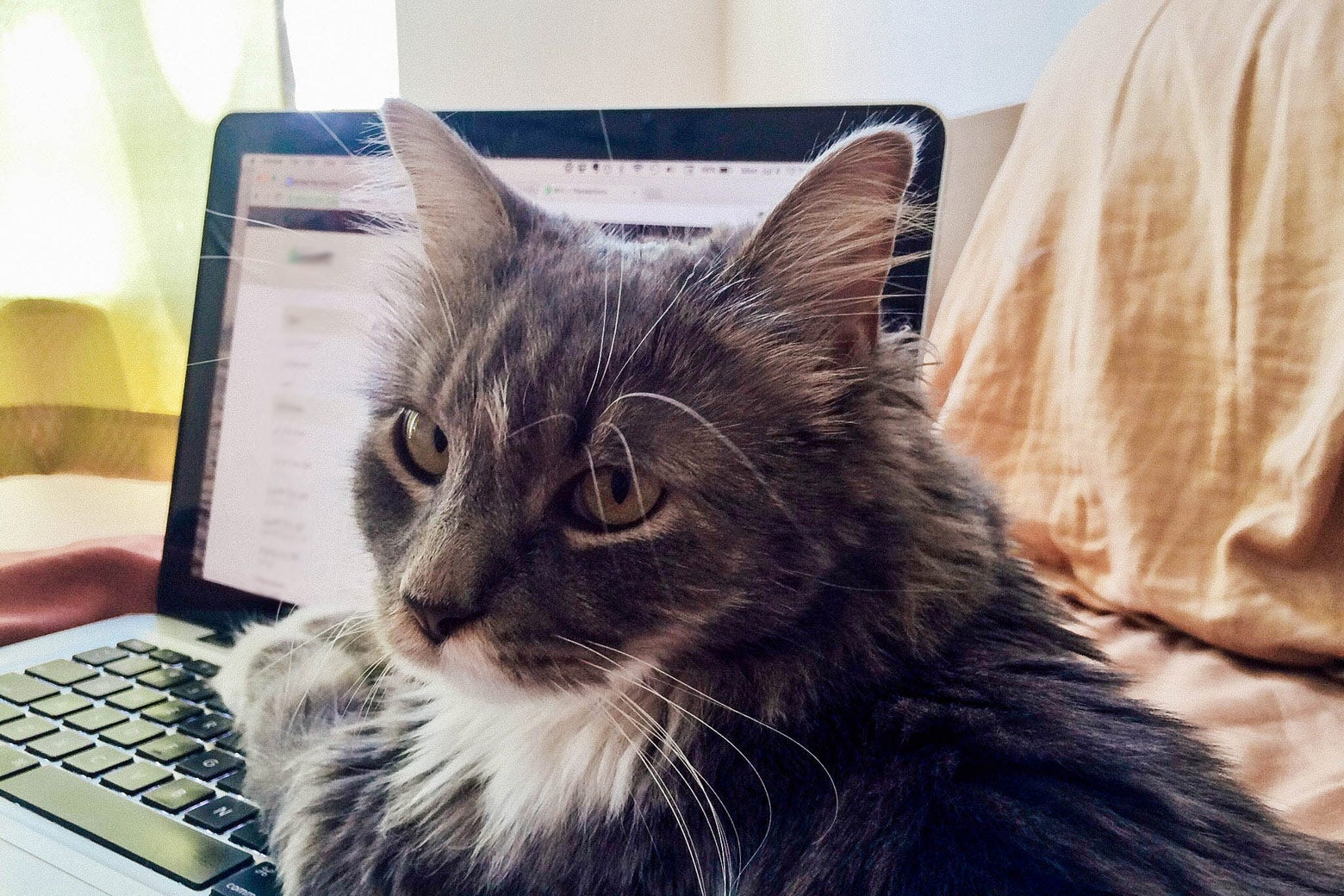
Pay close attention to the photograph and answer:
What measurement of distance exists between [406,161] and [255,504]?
0.52 metres

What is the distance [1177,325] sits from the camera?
2.96ft

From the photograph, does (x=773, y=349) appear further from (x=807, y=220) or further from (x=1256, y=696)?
(x=1256, y=696)

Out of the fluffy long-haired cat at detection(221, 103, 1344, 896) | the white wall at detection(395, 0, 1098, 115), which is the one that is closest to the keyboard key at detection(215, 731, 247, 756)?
the fluffy long-haired cat at detection(221, 103, 1344, 896)

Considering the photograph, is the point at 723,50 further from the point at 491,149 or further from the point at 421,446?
the point at 421,446

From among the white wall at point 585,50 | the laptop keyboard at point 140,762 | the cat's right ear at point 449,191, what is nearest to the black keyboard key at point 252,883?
the laptop keyboard at point 140,762

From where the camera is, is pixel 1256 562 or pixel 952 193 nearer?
pixel 1256 562

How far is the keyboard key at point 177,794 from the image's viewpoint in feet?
2.07

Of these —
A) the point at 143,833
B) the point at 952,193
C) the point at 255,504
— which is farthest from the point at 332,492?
the point at 952,193

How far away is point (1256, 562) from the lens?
2.76 feet

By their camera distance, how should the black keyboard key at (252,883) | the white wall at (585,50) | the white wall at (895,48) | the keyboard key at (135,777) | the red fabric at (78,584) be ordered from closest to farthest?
the black keyboard key at (252,883) < the keyboard key at (135,777) < the red fabric at (78,584) < the white wall at (895,48) < the white wall at (585,50)

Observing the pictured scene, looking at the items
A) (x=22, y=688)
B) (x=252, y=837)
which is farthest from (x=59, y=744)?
(x=252, y=837)

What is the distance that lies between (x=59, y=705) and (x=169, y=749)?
163mm

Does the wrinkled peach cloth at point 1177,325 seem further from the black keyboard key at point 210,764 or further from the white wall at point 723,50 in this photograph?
the black keyboard key at point 210,764

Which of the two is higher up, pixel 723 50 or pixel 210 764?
pixel 723 50
